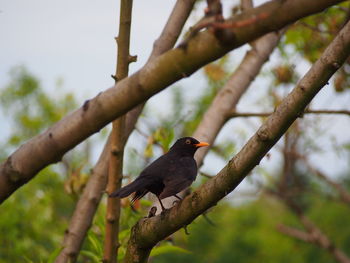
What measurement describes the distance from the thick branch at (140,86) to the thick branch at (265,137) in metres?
0.57

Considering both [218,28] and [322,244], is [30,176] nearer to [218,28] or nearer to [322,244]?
A: [218,28]

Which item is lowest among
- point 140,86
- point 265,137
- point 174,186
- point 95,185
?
point 265,137

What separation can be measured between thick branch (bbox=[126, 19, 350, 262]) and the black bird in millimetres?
1134

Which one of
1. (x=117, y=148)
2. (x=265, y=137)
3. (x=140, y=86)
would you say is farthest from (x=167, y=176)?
(x=140, y=86)

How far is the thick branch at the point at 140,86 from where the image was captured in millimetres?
2186

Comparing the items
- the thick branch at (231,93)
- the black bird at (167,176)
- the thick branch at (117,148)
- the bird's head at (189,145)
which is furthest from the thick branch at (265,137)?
the thick branch at (231,93)

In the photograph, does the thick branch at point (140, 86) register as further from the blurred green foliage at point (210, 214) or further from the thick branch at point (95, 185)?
the blurred green foliage at point (210, 214)

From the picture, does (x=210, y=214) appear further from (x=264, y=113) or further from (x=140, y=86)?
(x=140, y=86)

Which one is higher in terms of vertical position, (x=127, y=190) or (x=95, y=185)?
(x=95, y=185)

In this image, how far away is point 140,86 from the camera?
235cm

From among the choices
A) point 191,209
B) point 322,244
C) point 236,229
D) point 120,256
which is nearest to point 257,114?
point 120,256

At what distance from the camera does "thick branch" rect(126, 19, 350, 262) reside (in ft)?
9.04

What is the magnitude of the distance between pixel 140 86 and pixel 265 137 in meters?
0.74

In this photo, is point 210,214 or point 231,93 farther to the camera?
point 210,214
